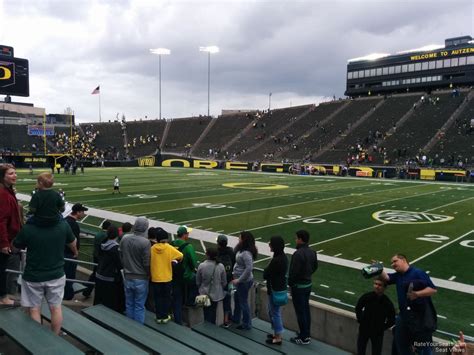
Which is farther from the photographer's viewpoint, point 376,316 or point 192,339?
point 376,316

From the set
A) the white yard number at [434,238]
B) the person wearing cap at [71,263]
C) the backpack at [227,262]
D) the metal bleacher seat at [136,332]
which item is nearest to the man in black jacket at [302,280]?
the backpack at [227,262]

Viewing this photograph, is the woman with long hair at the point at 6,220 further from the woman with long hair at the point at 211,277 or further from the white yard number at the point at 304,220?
the white yard number at the point at 304,220

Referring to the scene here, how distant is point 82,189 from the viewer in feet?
87.5

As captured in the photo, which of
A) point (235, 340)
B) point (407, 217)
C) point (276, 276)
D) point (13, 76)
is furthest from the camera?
point (13, 76)

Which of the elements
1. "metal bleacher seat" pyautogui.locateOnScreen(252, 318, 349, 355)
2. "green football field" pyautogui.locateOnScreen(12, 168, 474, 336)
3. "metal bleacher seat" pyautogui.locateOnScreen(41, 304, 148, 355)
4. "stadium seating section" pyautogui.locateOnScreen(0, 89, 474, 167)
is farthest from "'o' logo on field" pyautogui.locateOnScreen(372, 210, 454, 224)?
"stadium seating section" pyautogui.locateOnScreen(0, 89, 474, 167)

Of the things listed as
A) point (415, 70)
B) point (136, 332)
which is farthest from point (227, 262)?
point (415, 70)

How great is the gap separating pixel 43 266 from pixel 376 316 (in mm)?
3747

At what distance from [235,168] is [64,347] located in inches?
1897

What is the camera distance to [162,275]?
546 centimetres

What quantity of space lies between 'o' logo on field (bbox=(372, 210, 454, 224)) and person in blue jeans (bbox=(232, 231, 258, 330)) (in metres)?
12.2

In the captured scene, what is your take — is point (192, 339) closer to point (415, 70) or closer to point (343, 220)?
point (343, 220)

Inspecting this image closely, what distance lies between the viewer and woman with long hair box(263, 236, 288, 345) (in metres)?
5.31

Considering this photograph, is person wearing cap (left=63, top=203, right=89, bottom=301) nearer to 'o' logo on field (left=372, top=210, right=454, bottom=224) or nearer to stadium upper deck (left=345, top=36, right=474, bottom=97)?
'o' logo on field (left=372, top=210, right=454, bottom=224)

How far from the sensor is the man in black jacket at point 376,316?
493 cm
